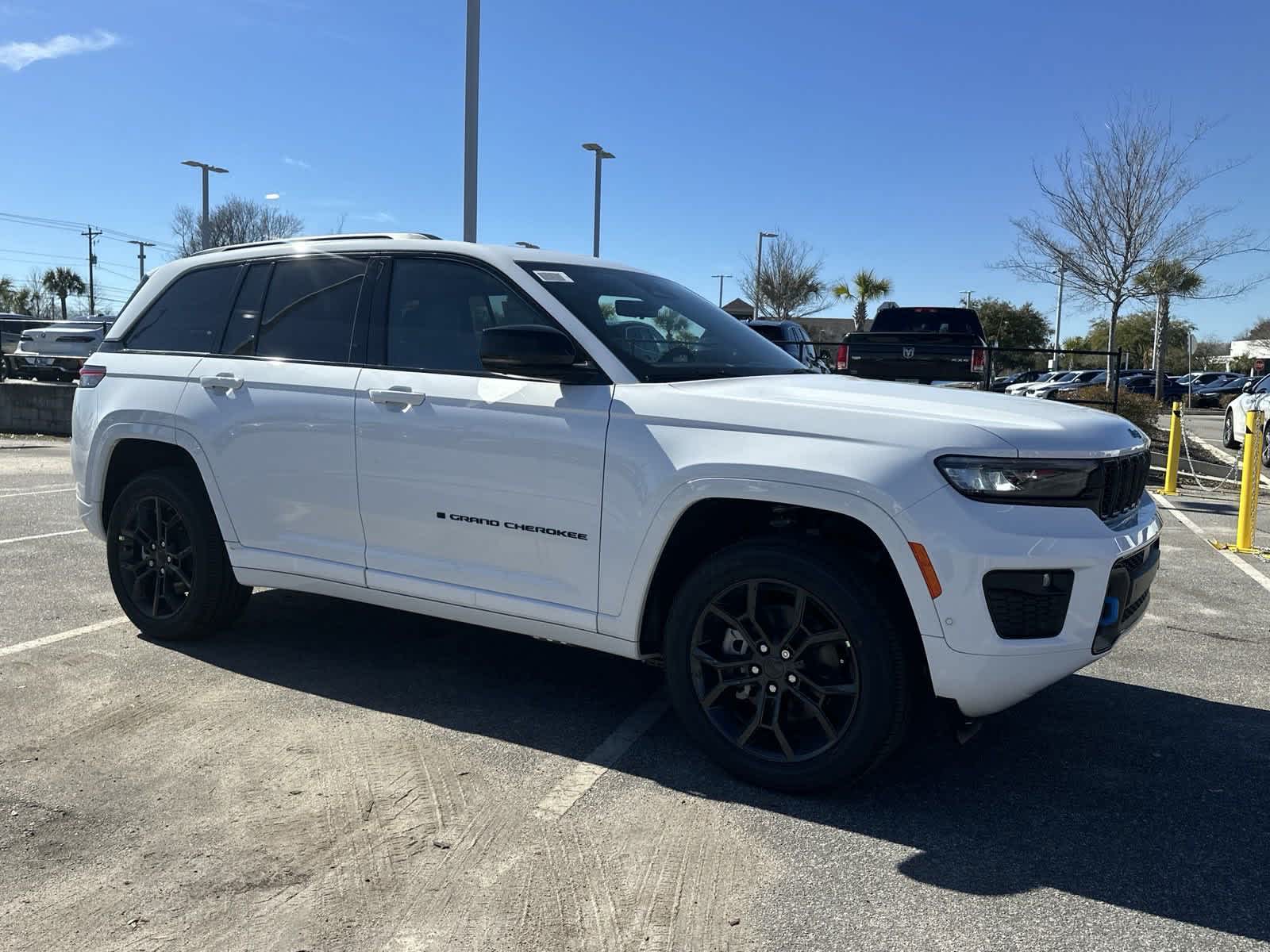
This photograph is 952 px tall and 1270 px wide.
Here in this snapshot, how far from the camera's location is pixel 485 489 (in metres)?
3.88

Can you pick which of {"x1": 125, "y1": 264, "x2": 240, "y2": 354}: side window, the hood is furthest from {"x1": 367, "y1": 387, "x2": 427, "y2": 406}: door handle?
{"x1": 125, "y1": 264, "x2": 240, "y2": 354}: side window

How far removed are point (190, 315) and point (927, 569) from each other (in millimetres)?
3735

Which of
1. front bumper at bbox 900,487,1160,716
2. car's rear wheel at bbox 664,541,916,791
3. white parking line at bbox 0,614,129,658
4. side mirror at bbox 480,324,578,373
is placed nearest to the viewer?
front bumper at bbox 900,487,1160,716

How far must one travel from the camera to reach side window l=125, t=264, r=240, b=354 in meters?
4.91

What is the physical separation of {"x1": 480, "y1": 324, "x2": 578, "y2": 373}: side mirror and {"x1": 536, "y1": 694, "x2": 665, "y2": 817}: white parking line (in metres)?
1.42

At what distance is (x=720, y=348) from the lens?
4324 mm

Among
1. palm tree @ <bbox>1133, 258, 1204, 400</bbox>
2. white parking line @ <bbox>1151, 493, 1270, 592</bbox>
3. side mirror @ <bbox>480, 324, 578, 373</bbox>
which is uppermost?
palm tree @ <bbox>1133, 258, 1204, 400</bbox>

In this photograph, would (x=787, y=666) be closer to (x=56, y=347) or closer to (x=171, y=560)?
(x=171, y=560)

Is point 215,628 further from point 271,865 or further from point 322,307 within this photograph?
point 271,865

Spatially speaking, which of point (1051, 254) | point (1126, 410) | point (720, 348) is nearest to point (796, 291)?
point (1051, 254)

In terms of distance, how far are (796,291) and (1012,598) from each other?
46.1m

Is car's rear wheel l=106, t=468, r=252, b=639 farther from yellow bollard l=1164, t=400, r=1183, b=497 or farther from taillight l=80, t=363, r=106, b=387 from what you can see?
yellow bollard l=1164, t=400, r=1183, b=497

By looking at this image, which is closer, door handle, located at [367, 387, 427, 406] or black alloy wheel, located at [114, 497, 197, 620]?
door handle, located at [367, 387, 427, 406]

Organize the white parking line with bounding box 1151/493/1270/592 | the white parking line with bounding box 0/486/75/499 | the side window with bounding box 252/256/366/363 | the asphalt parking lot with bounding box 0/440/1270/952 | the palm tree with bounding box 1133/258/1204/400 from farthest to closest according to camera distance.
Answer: the palm tree with bounding box 1133/258/1204/400 → the white parking line with bounding box 0/486/75/499 → the white parking line with bounding box 1151/493/1270/592 → the side window with bounding box 252/256/366/363 → the asphalt parking lot with bounding box 0/440/1270/952
